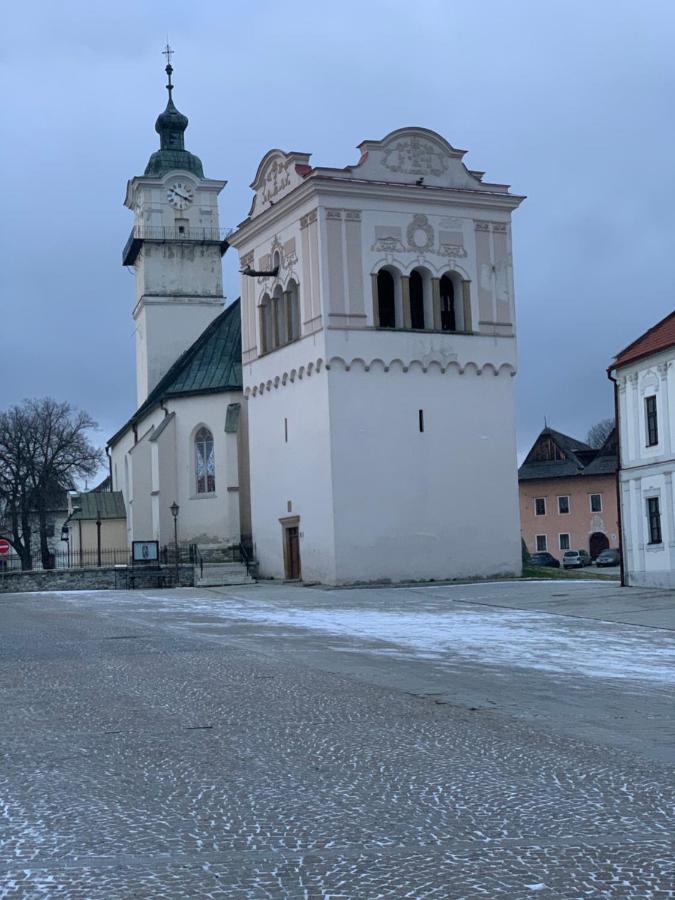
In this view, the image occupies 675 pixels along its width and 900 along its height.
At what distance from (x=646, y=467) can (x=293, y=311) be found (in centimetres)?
1382

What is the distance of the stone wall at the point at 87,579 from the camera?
45.2 m

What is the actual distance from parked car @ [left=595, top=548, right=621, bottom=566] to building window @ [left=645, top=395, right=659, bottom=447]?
44738 millimetres

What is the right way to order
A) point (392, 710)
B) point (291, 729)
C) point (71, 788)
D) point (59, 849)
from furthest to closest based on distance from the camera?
point (392, 710)
point (291, 729)
point (71, 788)
point (59, 849)

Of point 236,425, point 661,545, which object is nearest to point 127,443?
point 236,425

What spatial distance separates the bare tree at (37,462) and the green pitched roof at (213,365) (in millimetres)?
18356

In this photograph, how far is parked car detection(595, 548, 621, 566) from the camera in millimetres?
78250

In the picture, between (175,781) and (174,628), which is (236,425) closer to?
(174,628)

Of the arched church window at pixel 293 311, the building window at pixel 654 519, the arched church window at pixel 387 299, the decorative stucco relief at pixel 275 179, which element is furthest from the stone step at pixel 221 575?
the building window at pixel 654 519

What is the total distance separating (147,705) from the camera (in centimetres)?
1159

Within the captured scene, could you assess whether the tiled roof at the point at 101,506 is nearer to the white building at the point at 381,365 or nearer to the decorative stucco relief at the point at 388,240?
the white building at the point at 381,365

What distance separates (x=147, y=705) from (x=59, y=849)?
5297 mm

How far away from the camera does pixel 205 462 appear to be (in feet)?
165

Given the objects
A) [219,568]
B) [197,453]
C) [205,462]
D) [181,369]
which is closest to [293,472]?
[219,568]

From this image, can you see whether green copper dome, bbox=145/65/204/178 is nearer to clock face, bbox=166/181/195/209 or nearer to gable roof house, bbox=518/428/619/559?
clock face, bbox=166/181/195/209
